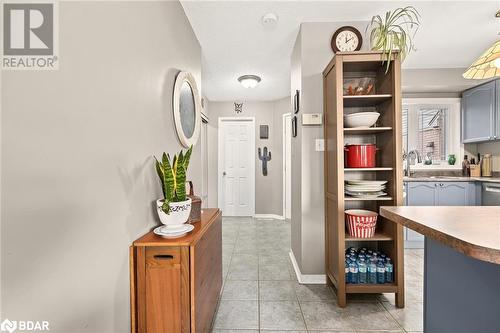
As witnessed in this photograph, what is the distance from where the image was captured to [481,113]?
3.11 meters


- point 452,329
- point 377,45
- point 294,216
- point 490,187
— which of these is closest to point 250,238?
point 294,216

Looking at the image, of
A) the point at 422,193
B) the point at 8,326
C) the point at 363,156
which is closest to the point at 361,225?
the point at 363,156

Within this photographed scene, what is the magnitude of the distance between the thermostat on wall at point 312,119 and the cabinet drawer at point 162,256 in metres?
1.63

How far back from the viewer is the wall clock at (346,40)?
7.01 feet

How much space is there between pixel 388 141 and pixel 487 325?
4.47 ft

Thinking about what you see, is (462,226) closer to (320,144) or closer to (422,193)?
(320,144)

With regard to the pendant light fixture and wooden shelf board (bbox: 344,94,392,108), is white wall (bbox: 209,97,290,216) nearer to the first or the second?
wooden shelf board (bbox: 344,94,392,108)

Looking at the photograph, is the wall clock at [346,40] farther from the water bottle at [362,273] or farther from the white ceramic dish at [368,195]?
the water bottle at [362,273]

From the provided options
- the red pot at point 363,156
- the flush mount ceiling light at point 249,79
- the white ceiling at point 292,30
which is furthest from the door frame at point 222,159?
the red pot at point 363,156

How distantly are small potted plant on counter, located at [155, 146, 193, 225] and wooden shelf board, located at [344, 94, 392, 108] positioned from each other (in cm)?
145

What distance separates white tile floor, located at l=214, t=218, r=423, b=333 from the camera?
1566 mm

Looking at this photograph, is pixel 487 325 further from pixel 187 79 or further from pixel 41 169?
pixel 187 79

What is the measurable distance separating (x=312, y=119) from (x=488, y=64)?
116 cm

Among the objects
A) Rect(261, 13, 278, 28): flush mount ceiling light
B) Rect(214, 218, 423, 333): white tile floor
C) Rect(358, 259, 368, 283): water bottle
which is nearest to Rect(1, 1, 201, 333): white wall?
Rect(214, 218, 423, 333): white tile floor
